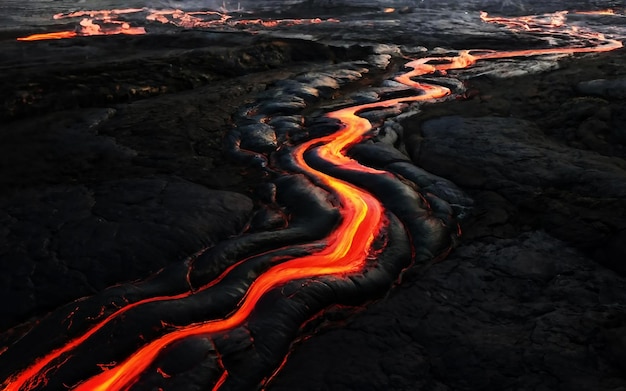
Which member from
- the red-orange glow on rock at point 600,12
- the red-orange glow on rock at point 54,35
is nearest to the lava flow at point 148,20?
the red-orange glow on rock at point 54,35

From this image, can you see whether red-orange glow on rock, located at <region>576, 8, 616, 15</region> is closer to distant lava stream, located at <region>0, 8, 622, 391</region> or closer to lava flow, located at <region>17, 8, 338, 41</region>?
lava flow, located at <region>17, 8, 338, 41</region>

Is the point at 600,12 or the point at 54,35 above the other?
the point at 600,12

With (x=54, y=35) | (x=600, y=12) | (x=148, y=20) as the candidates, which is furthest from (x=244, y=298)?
→ (x=600, y=12)

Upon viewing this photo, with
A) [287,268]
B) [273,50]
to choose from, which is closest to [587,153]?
[287,268]

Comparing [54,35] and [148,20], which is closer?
[54,35]

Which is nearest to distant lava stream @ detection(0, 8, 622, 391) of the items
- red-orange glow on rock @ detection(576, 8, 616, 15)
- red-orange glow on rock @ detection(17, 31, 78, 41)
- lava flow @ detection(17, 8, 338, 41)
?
red-orange glow on rock @ detection(17, 31, 78, 41)

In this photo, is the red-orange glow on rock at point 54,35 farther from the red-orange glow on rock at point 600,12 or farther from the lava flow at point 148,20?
the red-orange glow on rock at point 600,12

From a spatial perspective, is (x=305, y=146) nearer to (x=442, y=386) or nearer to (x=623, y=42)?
(x=442, y=386)

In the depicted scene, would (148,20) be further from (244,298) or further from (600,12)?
(600,12)
